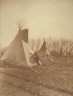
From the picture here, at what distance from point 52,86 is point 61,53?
0.40 meters

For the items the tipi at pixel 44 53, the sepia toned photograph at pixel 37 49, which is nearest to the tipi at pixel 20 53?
the sepia toned photograph at pixel 37 49

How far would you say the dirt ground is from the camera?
6.75ft

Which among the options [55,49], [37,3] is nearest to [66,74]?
[55,49]

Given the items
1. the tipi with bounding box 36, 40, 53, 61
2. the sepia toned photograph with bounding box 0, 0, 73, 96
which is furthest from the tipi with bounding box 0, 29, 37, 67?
the tipi with bounding box 36, 40, 53, 61

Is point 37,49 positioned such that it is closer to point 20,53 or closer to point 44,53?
point 44,53

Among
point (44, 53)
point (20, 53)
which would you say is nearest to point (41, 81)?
point (44, 53)

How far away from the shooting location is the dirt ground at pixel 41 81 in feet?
6.75

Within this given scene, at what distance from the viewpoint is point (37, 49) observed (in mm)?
2238

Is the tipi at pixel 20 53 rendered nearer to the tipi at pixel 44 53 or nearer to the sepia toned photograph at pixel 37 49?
the sepia toned photograph at pixel 37 49

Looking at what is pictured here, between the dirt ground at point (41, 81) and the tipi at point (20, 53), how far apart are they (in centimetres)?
9

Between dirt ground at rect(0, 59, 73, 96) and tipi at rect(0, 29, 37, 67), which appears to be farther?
tipi at rect(0, 29, 37, 67)

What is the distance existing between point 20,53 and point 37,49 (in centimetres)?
23

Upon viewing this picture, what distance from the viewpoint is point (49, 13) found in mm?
2289

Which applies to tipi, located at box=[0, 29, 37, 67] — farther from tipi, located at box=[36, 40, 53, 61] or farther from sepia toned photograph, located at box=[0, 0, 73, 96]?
tipi, located at box=[36, 40, 53, 61]
